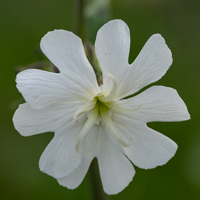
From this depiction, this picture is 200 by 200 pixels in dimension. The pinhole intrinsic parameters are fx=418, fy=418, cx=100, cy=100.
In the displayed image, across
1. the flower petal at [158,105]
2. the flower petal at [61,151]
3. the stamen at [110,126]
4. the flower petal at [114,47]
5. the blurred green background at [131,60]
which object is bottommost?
the blurred green background at [131,60]

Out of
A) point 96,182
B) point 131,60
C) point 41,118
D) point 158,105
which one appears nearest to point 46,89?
point 41,118

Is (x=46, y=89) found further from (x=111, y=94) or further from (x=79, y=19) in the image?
(x=79, y=19)

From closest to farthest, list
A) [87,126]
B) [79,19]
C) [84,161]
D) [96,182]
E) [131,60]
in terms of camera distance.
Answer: [87,126], [84,161], [96,182], [79,19], [131,60]

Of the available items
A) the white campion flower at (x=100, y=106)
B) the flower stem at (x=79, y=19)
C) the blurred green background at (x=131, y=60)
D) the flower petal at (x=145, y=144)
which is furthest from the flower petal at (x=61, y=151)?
the flower stem at (x=79, y=19)

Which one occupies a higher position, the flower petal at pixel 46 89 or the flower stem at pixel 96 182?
the flower petal at pixel 46 89

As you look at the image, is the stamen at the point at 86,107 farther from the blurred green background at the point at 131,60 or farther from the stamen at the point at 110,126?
the blurred green background at the point at 131,60

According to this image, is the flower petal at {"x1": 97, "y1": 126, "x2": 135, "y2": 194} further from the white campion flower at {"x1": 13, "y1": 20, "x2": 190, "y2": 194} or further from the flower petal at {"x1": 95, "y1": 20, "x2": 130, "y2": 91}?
the flower petal at {"x1": 95, "y1": 20, "x2": 130, "y2": 91}

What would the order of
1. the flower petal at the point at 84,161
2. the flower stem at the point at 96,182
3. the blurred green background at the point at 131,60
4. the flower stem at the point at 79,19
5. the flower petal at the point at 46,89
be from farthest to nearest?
the blurred green background at the point at 131,60 → the flower stem at the point at 79,19 → the flower stem at the point at 96,182 → the flower petal at the point at 84,161 → the flower petal at the point at 46,89
